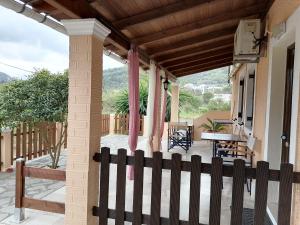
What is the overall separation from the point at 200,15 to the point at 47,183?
3600 millimetres

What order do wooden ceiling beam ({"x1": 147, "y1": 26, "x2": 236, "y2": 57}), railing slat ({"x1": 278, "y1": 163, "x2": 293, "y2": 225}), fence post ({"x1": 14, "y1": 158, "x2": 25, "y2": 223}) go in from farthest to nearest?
1. wooden ceiling beam ({"x1": 147, "y1": 26, "x2": 236, "y2": 57})
2. fence post ({"x1": 14, "y1": 158, "x2": 25, "y2": 223})
3. railing slat ({"x1": 278, "y1": 163, "x2": 293, "y2": 225})

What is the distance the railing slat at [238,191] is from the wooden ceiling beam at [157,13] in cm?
185

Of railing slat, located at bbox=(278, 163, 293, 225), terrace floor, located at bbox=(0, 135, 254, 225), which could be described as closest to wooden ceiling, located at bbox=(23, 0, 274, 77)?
railing slat, located at bbox=(278, 163, 293, 225)

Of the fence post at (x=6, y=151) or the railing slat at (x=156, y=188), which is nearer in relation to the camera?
the railing slat at (x=156, y=188)

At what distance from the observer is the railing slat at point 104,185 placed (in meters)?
2.66

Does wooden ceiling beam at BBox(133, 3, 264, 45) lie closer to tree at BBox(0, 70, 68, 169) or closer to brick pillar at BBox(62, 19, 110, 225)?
brick pillar at BBox(62, 19, 110, 225)

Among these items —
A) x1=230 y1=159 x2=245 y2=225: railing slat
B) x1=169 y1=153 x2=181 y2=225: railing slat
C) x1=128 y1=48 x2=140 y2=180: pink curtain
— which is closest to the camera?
x1=230 y1=159 x2=245 y2=225: railing slat

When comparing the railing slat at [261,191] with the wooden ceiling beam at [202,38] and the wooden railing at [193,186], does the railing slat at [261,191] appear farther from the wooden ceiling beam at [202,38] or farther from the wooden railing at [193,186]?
the wooden ceiling beam at [202,38]

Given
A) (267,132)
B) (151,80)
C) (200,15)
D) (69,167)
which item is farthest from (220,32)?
(69,167)

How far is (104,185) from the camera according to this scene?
8.75ft

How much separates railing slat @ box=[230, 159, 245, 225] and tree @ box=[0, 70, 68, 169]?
370 cm

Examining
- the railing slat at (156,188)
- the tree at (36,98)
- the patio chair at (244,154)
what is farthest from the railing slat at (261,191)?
the tree at (36,98)

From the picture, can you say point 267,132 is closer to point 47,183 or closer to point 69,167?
point 69,167

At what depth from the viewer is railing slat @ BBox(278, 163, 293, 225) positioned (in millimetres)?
2176
